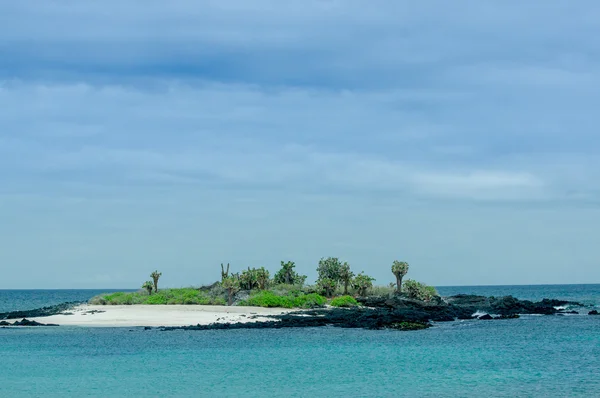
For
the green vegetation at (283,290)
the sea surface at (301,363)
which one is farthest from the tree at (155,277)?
the sea surface at (301,363)

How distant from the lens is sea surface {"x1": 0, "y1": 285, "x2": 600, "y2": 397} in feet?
116

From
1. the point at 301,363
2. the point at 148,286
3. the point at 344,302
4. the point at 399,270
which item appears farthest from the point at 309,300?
the point at 301,363

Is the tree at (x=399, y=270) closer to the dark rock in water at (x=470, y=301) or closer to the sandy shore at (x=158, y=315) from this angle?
the dark rock in water at (x=470, y=301)

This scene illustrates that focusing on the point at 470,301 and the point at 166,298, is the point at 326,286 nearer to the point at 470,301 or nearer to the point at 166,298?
the point at 166,298

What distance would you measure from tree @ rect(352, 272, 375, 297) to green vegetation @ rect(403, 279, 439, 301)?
5396mm

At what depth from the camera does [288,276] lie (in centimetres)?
10175

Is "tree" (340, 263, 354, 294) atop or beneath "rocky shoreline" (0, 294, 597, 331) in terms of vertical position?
atop

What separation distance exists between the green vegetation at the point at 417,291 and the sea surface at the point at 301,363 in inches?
1212

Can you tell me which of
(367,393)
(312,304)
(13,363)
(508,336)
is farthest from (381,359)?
(312,304)

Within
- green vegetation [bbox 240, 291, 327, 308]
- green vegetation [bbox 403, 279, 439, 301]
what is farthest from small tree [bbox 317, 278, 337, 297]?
green vegetation [bbox 403, 279, 439, 301]

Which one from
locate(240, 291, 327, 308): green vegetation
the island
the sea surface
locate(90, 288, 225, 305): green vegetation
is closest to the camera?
the sea surface

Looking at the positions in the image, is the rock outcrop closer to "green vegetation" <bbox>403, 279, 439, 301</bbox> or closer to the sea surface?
the sea surface

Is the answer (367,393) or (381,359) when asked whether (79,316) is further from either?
(367,393)

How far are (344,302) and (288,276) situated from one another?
15.3 m
